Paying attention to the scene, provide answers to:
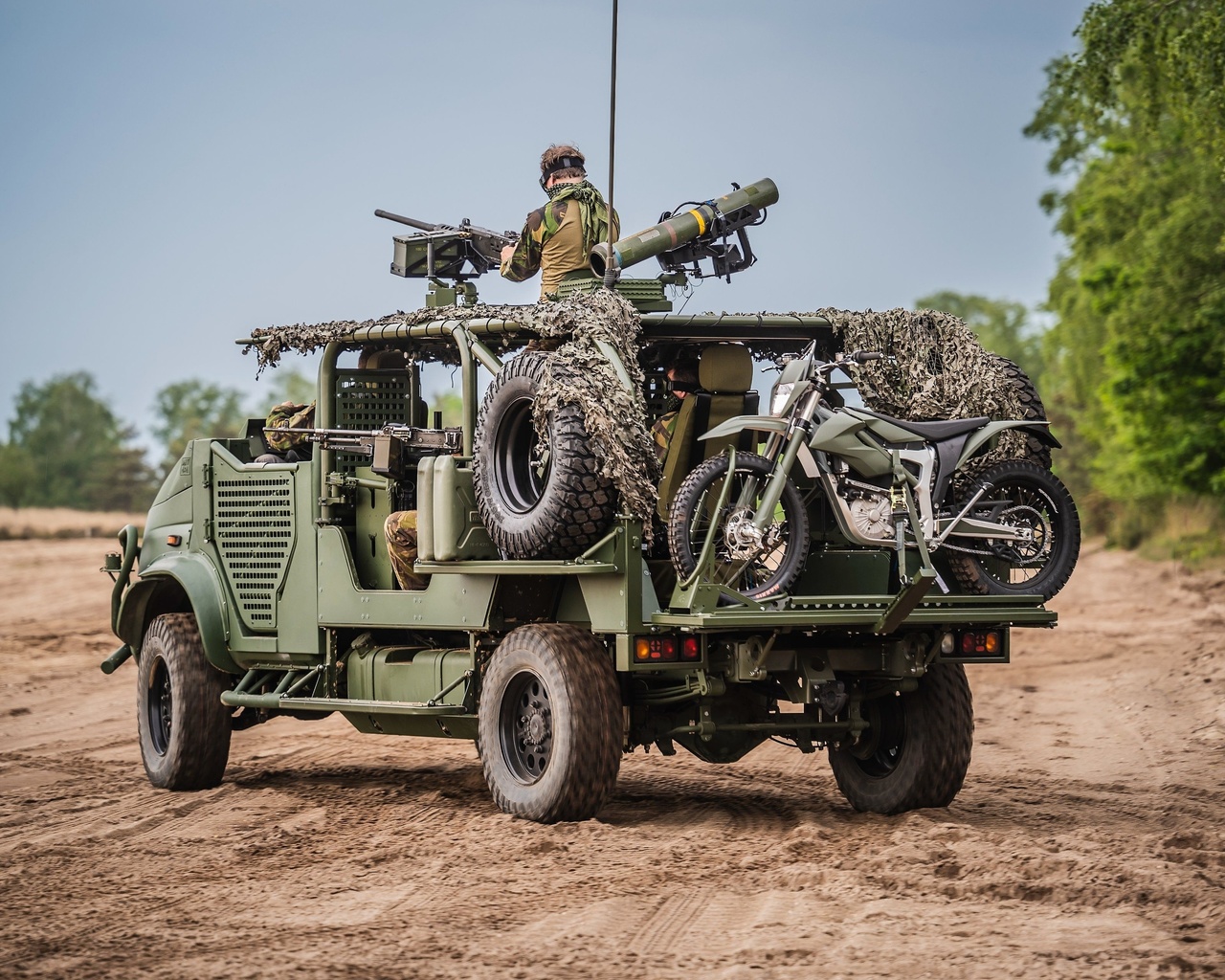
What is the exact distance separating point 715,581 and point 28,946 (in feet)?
10.9

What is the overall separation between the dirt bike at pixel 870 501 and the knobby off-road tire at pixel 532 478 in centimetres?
40

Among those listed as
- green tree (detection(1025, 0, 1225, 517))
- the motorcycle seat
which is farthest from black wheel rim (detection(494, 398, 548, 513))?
green tree (detection(1025, 0, 1225, 517))

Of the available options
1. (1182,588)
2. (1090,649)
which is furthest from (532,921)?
(1182,588)

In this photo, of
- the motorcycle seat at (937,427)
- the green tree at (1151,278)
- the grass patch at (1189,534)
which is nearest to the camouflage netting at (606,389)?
the motorcycle seat at (937,427)

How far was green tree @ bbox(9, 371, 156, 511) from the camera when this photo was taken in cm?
7325

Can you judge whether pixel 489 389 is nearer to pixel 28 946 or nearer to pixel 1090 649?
pixel 28 946

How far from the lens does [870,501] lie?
9023 millimetres

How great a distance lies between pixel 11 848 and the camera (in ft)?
28.9

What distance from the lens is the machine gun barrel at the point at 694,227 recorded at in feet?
33.3

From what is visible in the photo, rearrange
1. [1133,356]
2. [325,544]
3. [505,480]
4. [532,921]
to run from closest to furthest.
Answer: [532,921] → [505,480] → [325,544] → [1133,356]

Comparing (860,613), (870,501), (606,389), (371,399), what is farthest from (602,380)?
(371,399)

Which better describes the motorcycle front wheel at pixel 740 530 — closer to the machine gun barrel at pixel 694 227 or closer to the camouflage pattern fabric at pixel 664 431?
the camouflage pattern fabric at pixel 664 431

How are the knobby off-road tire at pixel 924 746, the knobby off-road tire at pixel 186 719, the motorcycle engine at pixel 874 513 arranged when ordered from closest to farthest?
the motorcycle engine at pixel 874 513 → the knobby off-road tire at pixel 924 746 → the knobby off-road tire at pixel 186 719

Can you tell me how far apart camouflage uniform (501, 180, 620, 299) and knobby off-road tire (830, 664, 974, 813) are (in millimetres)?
2963
